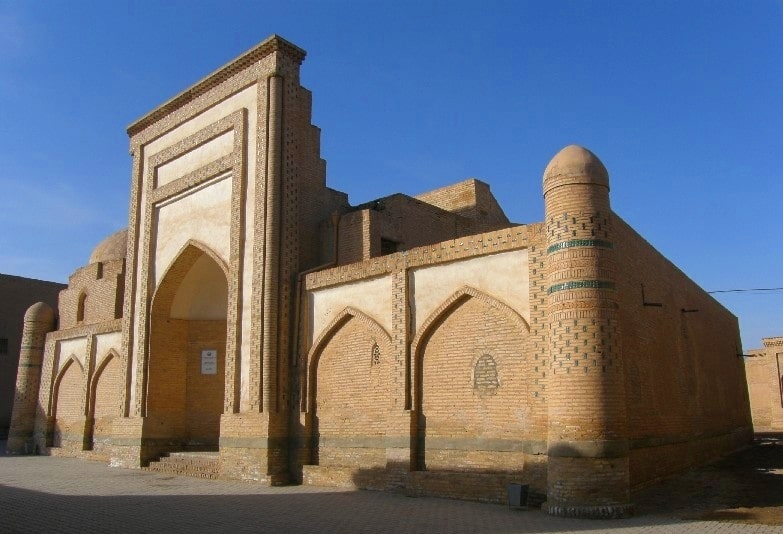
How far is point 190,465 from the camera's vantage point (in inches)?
580

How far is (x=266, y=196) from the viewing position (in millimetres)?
14164

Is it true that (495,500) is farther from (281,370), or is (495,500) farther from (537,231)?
(281,370)

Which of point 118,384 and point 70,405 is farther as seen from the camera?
point 70,405

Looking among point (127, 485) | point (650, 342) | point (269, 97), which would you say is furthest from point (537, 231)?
point (127, 485)

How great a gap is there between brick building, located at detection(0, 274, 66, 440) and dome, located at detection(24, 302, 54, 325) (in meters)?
6.90

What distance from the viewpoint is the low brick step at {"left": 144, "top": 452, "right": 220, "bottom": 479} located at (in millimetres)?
14164

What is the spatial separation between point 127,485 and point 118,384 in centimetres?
655

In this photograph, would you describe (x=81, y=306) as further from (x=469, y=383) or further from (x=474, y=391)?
(x=474, y=391)

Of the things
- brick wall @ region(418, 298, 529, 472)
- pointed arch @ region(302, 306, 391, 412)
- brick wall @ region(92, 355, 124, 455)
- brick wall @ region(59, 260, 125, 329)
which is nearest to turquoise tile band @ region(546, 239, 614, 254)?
brick wall @ region(418, 298, 529, 472)

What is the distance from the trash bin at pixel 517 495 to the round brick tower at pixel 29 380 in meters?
17.8

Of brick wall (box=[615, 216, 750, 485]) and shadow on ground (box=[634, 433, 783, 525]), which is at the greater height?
brick wall (box=[615, 216, 750, 485])

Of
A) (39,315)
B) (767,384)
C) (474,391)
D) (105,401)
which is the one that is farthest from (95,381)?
(767,384)

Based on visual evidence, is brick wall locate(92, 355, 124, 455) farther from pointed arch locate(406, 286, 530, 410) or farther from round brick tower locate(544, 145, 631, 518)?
round brick tower locate(544, 145, 631, 518)

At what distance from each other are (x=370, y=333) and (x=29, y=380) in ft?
49.1
